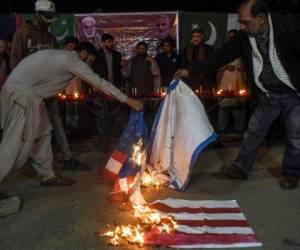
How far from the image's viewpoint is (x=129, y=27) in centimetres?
1075

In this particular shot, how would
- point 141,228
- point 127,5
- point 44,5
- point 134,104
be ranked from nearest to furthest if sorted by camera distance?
point 141,228
point 134,104
point 44,5
point 127,5

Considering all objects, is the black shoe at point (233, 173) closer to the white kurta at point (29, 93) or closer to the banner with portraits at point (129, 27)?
the white kurta at point (29, 93)

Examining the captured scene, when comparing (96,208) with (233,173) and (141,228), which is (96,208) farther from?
(233,173)


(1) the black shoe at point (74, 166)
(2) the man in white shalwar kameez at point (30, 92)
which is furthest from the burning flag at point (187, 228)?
(1) the black shoe at point (74, 166)

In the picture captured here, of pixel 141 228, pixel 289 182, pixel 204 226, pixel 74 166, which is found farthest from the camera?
pixel 74 166

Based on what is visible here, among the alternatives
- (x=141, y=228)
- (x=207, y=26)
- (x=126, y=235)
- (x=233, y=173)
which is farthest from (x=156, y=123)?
(x=207, y=26)

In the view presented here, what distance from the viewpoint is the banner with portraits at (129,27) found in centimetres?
1070

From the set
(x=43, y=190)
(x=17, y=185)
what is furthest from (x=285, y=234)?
(x=17, y=185)

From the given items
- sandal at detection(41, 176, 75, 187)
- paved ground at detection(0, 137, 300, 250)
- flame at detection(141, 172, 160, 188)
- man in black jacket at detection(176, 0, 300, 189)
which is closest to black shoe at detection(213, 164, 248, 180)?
man in black jacket at detection(176, 0, 300, 189)

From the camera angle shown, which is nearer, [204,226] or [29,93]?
[204,226]

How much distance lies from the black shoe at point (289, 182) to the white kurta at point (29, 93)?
2.27 meters

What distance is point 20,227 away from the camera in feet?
14.7

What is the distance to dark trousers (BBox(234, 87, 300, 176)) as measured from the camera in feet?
18.3

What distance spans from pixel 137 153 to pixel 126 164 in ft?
0.64
